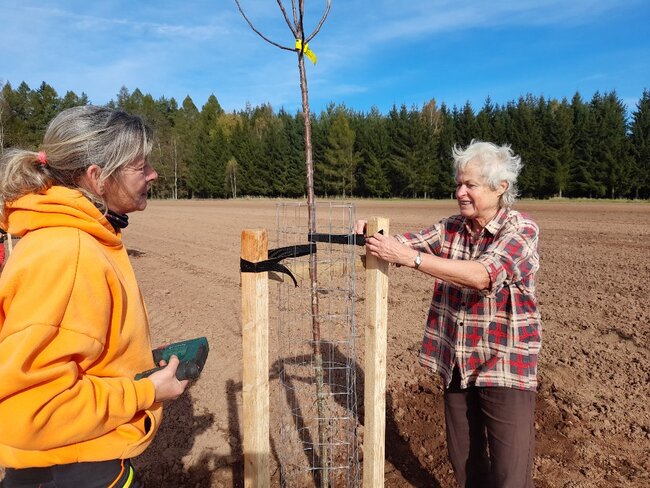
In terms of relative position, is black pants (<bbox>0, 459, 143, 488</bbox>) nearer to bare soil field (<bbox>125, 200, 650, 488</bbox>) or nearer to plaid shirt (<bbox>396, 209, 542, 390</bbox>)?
plaid shirt (<bbox>396, 209, 542, 390</bbox>)

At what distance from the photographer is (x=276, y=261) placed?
91.0 inches

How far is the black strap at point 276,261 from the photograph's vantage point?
7.23 ft

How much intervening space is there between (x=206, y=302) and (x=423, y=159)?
4067 cm

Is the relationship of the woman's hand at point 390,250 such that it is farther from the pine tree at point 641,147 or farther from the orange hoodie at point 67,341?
the pine tree at point 641,147

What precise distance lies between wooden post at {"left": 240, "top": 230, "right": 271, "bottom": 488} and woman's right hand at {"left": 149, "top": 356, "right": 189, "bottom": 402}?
57cm

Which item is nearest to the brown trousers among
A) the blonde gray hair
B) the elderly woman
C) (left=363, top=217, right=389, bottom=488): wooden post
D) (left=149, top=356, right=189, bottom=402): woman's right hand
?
the elderly woman

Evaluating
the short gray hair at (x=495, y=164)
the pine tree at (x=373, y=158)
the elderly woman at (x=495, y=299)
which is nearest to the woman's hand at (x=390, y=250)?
the elderly woman at (x=495, y=299)

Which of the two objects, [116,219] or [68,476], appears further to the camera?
[116,219]

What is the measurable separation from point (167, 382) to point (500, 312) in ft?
5.69

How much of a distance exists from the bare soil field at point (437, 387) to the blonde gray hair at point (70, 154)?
2.67m

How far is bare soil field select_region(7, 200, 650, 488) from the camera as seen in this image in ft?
11.1

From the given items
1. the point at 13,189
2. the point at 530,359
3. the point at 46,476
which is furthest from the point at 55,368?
the point at 530,359

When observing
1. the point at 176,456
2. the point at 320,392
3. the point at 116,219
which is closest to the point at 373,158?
the point at 176,456

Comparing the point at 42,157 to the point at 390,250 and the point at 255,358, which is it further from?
the point at 390,250
